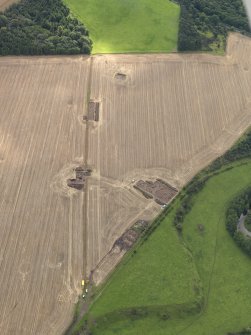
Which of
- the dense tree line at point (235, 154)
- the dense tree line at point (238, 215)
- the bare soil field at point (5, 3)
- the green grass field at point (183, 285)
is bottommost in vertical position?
the green grass field at point (183, 285)

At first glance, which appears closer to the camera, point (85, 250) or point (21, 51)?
point (85, 250)

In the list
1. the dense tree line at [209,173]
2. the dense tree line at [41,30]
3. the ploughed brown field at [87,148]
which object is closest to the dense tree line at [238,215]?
the dense tree line at [209,173]

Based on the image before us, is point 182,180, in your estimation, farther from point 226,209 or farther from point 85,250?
point 85,250

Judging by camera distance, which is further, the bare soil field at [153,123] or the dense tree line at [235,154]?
the dense tree line at [235,154]

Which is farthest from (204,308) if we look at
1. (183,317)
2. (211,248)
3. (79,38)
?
(79,38)

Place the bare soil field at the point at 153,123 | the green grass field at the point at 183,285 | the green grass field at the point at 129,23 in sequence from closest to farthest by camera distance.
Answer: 1. the green grass field at the point at 183,285
2. the bare soil field at the point at 153,123
3. the green grass field at the point at 129,23

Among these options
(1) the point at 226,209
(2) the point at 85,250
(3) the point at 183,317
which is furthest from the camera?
(1) the point at 226,209

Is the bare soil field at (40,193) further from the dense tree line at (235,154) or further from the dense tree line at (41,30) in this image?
the dense tree line at (235,154)
